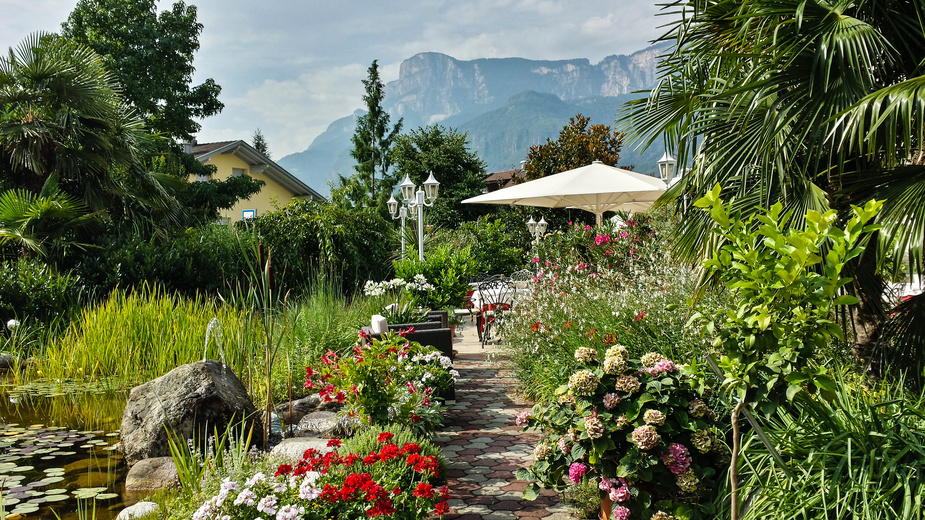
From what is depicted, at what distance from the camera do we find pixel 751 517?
2.32 meters

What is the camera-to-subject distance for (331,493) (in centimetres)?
244

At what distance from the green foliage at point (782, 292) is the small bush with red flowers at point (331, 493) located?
1.40m

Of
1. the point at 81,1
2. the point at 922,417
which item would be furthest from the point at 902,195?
the point at 81,1

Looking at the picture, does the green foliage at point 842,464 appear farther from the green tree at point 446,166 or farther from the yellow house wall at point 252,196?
the yellow house wall at point 252,196

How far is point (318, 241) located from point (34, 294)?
17.3 ft

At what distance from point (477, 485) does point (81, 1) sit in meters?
24.8

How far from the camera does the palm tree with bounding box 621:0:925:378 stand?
9.88 ft

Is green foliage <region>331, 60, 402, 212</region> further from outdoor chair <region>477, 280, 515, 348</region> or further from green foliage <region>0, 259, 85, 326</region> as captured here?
green foliage <region>0, 259, 85, 326</region>

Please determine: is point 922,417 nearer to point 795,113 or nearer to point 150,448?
point 795,113

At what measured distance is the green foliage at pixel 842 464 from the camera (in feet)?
6.88

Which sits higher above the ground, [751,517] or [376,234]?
[376,234]

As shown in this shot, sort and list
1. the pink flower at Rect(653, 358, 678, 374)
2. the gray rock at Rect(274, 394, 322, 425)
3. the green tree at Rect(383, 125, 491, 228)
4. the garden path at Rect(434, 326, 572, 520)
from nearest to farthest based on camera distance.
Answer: the pink flower at Rect(653, 358, 678, 374) → the garden path at Rect(434, 326, 572, 520) → the gray rock at Rect(274, 394, 322, 425) → the green tree at Rect(383, 125, 491, 228)

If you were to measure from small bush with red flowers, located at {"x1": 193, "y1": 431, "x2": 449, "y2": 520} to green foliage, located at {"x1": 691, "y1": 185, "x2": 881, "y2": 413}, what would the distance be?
140 centimetres

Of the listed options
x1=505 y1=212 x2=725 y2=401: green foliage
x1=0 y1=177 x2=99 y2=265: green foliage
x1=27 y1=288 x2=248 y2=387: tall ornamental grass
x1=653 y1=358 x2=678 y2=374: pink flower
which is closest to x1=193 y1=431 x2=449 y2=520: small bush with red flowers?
x1=653 y1=358 x2=678 y2=374: pink flower
